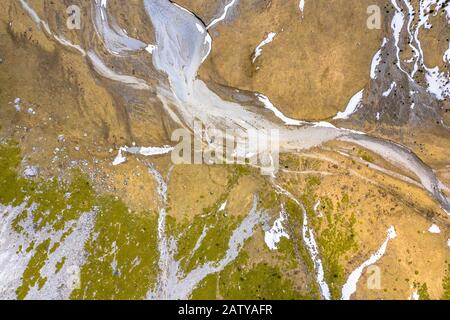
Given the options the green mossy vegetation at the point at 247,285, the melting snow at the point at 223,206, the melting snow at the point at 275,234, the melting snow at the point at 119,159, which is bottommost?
the green mossy vegetation at the point at 247,285

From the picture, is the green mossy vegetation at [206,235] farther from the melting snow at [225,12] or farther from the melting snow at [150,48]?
the melting snow at [225,12]

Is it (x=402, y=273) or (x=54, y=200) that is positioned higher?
(x=54, y=200)

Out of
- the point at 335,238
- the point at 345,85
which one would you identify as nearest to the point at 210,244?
the point at 335,238

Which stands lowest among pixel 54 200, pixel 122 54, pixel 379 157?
Result: pixel 54 200

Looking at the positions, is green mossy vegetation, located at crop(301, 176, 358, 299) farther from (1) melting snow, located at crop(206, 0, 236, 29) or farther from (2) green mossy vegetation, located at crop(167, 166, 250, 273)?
(1) melting snow, located at crop(206, 0, 236, 29)

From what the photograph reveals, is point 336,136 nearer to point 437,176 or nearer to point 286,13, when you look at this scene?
point 437,176

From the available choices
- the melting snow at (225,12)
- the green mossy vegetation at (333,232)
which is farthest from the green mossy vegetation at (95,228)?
the melting snow at (225,12)

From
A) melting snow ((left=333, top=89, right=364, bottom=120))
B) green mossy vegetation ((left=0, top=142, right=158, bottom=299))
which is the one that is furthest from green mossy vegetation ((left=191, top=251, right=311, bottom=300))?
melting snow ((left=333, top=89, right=364, bottom=120))

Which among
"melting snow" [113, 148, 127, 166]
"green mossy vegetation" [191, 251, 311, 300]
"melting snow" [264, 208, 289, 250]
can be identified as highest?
"melting snow" [113, 148, 127, 166]

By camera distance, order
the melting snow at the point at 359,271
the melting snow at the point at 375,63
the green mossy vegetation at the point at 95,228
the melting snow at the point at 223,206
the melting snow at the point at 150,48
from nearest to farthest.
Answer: the green mossy vegetation at the point at 95,228, the melting snow at the point at 359,271, the melting snow at the point at 223,206, the melting snow at the point at 375,63, the melting snow at the point at 150,48

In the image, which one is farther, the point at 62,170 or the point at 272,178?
the point at 272,178

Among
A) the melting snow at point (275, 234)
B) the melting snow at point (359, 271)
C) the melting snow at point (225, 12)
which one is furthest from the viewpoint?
the melting snow at point (225, 12)
